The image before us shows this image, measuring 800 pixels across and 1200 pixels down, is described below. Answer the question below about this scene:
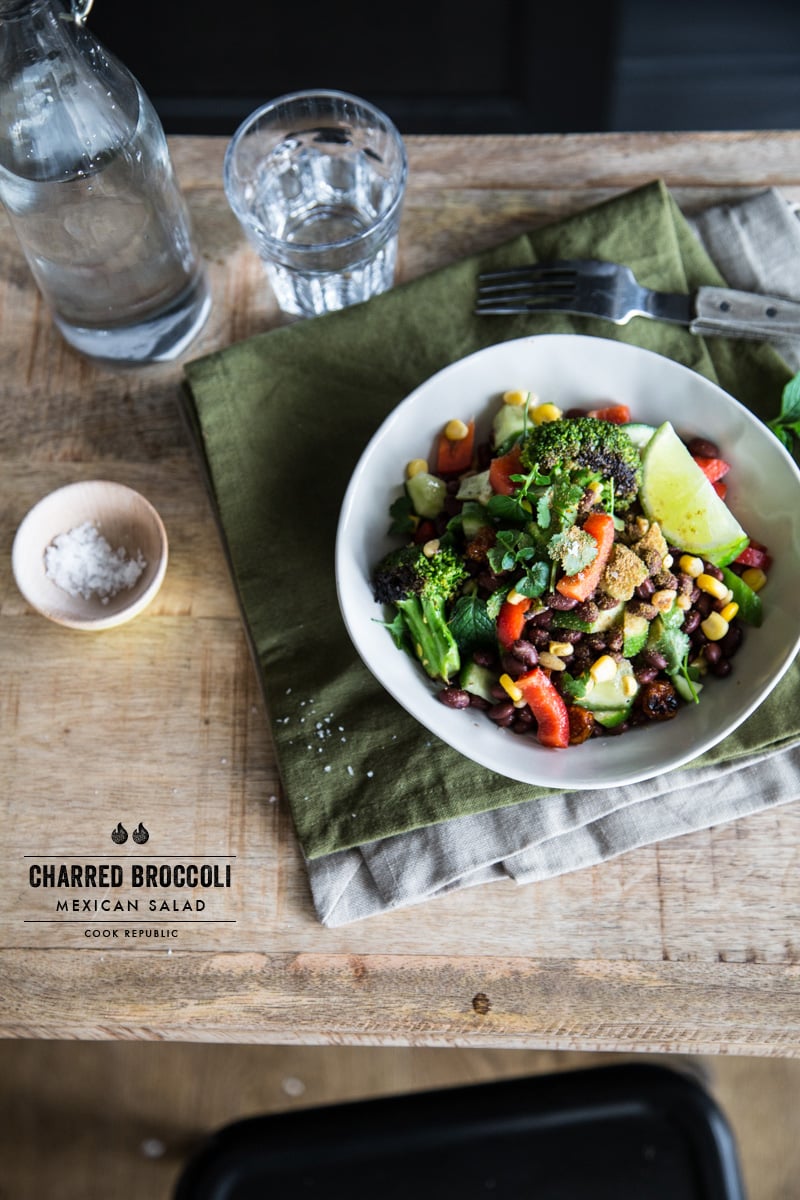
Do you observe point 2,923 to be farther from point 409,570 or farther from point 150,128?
point 150,128

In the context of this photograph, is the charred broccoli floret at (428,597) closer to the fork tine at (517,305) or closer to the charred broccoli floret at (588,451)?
the charred broccoli floret at (588,451)

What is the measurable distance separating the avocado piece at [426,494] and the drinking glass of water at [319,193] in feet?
1.46

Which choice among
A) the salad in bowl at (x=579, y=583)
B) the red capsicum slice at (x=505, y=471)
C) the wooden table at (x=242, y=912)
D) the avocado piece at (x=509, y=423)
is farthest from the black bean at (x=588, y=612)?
the wooden table at (x=242, y=912)

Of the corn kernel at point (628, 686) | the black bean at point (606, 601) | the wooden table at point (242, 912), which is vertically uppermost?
the black bean at point (606, 601)

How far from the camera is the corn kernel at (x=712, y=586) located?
1.79m

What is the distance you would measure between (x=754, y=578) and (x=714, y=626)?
127 millimetres

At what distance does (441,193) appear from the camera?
7.22 feet

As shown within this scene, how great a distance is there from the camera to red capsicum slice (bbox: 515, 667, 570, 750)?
5.62ft

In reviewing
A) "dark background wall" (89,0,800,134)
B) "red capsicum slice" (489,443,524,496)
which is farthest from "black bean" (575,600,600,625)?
"dark background wall" (89,0,800,134)

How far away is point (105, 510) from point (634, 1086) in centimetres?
145

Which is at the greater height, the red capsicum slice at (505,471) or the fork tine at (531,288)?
the fork tine at (531,288)

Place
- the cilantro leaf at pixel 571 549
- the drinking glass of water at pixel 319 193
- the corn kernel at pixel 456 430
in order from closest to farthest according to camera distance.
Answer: the cilantro leaf at pixel 571 549 → the corn kernel at pixel 456 430 → the drinking glass of water at pixel 319 193

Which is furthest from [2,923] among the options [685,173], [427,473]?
[685,173]

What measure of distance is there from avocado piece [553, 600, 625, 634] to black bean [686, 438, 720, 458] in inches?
12.3
